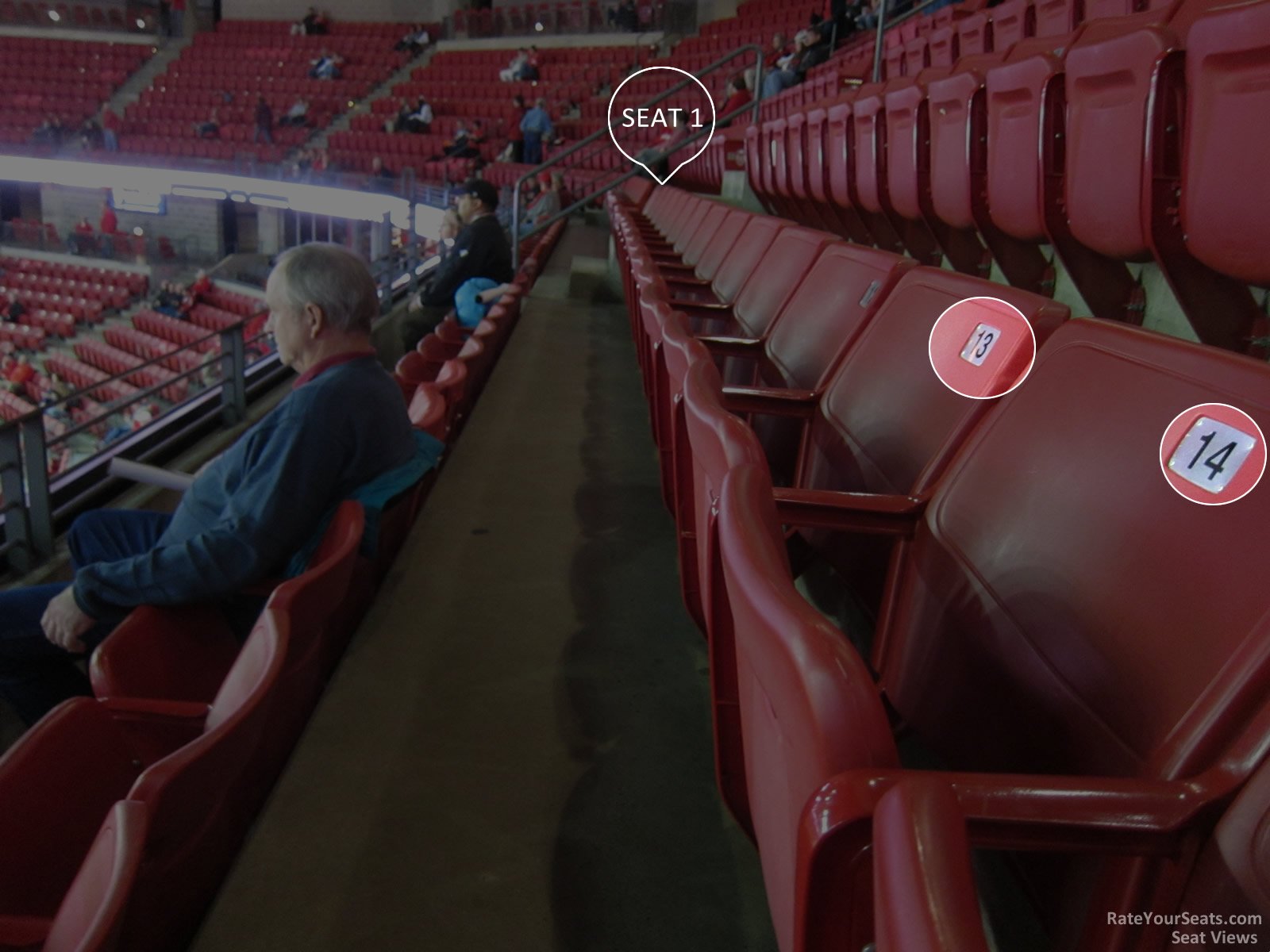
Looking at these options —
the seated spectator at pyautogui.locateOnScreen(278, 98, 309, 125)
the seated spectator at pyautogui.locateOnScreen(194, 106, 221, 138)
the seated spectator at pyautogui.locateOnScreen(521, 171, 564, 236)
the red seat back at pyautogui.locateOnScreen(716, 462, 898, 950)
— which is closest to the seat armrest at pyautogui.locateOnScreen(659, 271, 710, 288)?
the red seat back at pyautogui.locateOnScreen(716, 462, 898, 950)

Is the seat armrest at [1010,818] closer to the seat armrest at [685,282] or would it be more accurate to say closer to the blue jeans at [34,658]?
the blue jeans at [34,658]

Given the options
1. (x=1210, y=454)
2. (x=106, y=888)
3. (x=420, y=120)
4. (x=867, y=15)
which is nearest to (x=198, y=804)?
(x=106, y=888)

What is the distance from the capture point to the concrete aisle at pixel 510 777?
0.55m

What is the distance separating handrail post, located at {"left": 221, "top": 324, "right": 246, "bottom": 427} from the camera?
2.13 meters

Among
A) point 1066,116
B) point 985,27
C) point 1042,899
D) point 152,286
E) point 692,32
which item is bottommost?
point 152,286

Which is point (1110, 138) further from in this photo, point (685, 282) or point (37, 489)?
point (37, 489)

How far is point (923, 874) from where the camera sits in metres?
0.21

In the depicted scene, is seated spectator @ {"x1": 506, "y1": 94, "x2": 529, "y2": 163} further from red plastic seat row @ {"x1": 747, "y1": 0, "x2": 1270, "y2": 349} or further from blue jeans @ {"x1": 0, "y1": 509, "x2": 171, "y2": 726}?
blue jeans @ {"x1": 0, "y1": 509, "x2": 171, "y2": 726}

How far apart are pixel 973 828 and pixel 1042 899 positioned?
0.15m

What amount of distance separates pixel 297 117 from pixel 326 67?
0.89 m

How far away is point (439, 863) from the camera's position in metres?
0.60

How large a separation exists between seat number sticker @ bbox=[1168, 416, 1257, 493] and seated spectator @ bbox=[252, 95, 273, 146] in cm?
907

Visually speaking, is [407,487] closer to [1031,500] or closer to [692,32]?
[1031,500]

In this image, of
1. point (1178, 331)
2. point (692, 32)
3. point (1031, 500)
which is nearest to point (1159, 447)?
point (1031, 500)
